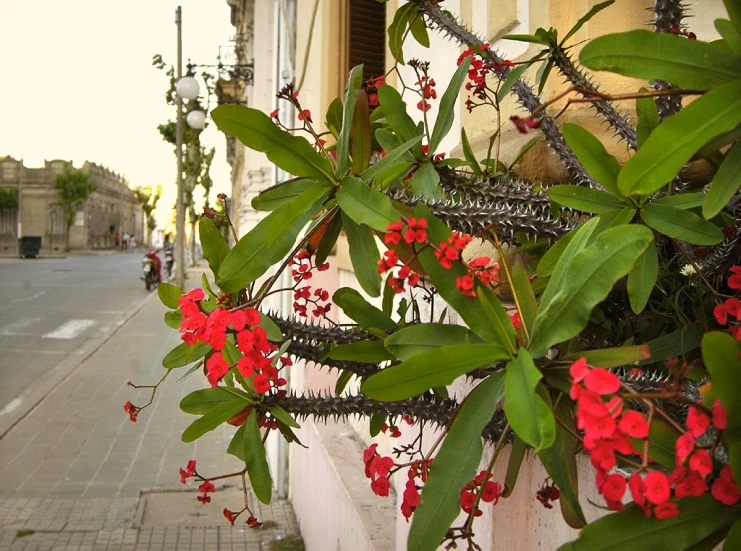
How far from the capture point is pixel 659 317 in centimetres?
156

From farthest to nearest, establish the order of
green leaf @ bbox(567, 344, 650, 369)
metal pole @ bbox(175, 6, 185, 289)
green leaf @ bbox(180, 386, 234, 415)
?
metal pole @ bbox(175, 6, 185, 289) < green leaf @ bbox(180, 386, 234, 415) < green leaf @ bbox(567, 344, 650, 369)

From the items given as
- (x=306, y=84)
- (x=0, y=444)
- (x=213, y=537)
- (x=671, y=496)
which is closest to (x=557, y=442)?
(x=671, y=496)

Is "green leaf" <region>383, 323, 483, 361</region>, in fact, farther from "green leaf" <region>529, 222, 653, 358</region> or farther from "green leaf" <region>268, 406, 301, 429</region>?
"green leaf" <region>268, 406, 301, 429</region>

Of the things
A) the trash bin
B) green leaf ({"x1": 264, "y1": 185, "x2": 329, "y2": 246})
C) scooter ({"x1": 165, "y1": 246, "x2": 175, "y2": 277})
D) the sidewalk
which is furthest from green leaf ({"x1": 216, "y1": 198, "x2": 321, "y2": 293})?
the trash bin

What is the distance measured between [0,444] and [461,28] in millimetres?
6939

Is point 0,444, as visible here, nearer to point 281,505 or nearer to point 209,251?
point 281,505

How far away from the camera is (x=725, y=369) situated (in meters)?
0.82

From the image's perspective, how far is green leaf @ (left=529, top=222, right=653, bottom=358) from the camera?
0.92 metres

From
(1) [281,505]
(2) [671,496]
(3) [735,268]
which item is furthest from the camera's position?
(1) [281,505]

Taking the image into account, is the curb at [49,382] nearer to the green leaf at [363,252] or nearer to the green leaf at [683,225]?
the green leaf at [363,252]

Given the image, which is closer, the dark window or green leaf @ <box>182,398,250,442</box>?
green leaf @ <box>182,398,250,442</box>

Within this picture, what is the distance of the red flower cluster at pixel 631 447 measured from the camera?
746 millimetres

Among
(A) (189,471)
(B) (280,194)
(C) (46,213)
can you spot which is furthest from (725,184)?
(C) (46,213)

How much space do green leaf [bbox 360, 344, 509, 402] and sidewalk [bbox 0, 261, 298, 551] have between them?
13.9 feet
